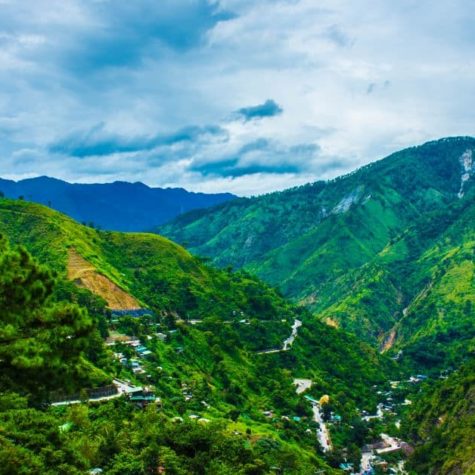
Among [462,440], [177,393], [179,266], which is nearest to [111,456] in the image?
[177,393]

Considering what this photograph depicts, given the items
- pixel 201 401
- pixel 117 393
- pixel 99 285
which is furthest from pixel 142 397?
pixel 99 285

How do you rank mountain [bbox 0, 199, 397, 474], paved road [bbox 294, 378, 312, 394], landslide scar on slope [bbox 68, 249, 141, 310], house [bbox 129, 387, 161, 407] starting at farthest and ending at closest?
paved road [bbox 294, 378, 312, 394]
landslide scar on slope [bbox 68, 249, 141, 310]
house [bbox 129, 387, 161, 407]
mountain [bbox 0, 199, 397, 474]

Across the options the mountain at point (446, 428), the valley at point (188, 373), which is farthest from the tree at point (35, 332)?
the mountain at point (446, 428)

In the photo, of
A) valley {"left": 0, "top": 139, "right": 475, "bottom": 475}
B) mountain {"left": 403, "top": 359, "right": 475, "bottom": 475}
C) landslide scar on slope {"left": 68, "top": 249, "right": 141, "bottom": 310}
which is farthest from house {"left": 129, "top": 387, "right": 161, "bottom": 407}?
landslide scar on slope {"left": 68, "top": 249, "right": 141, "bottom": 310}

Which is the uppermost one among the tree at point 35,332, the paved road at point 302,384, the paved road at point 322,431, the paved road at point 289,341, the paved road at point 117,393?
the tree at point 35,332

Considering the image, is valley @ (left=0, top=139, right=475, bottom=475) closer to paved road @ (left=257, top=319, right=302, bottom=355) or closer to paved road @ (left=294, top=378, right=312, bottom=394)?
paved road @ (left=257, top=319, right=302, bottom=355)

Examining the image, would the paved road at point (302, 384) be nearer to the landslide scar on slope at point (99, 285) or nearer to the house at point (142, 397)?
the landslide scar on slope at point (99, 285)
